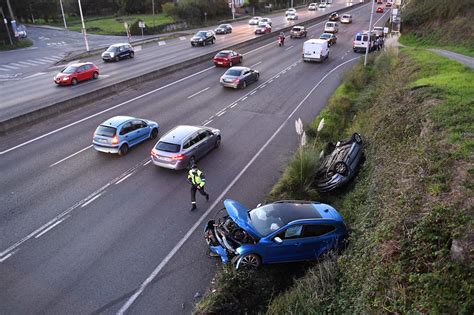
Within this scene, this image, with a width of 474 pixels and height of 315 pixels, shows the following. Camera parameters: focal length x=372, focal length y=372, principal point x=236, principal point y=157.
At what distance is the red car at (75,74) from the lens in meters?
26.9

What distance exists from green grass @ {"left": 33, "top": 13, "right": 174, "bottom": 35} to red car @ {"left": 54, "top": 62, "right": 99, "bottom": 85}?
3562 centimetres

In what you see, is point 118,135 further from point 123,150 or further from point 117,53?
point 117,53

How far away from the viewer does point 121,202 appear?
12.9 m

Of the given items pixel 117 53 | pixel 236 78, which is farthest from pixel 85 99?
pixel 117 53

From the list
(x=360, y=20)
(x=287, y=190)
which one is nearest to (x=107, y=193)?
(x=287, y=190)

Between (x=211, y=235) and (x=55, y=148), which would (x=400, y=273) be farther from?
(x=55, y=148)

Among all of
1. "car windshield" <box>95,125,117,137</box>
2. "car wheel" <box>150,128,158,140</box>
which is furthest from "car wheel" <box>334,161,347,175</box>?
"car windshield" <box>95,125,117,137</box>

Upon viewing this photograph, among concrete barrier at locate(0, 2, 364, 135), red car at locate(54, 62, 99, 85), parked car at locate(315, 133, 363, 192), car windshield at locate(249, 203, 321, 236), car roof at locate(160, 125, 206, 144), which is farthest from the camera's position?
red car at locate(54, 62, 99, 85)

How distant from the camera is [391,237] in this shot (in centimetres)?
752

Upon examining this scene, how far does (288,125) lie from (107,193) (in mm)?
10391

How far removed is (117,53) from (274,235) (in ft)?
104

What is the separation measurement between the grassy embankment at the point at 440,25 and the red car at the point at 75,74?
27.0 metres

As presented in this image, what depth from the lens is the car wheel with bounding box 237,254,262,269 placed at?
29.9ft

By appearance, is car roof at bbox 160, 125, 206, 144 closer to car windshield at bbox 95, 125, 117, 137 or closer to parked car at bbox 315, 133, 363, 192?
car windshield at bbox 95, 125, 117, 137
